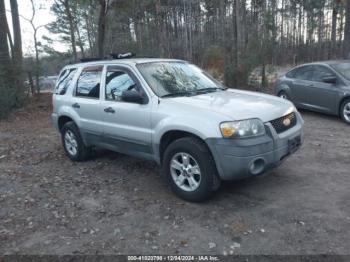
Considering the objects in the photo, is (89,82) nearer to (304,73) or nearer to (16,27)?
(304,73)

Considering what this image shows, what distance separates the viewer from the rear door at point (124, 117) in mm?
5023

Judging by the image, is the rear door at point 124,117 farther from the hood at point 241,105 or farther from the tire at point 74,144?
the tire at point 74,144

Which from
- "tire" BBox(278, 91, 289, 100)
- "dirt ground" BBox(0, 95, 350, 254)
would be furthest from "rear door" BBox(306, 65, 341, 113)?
"dirt ground" BBox(0, 95, 350, 254)

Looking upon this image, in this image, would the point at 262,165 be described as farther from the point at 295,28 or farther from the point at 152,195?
the point at 295,28

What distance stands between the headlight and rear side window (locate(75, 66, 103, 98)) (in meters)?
2.52

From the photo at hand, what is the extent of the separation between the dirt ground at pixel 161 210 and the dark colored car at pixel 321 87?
228cm

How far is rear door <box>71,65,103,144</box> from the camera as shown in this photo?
5.86m

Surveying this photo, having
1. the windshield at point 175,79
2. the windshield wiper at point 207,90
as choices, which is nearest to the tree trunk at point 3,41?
the windshield at point 175,79

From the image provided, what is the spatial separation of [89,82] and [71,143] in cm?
132

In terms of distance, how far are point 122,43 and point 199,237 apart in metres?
14.7

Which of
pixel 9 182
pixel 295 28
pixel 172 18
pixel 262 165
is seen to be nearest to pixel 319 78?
pixel 262 165

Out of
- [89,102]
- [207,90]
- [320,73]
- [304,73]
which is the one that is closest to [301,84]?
[304,73]

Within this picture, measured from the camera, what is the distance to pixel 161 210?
454 centimetres

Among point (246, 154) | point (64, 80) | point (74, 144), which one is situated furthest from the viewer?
point (64, 80)
